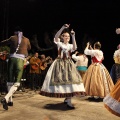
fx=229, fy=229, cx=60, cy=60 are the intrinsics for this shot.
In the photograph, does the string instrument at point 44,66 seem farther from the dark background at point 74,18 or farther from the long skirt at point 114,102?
the dark background at point 74,18

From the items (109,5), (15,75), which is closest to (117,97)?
(15,75)

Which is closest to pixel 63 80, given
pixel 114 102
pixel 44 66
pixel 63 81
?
pixel 63 81

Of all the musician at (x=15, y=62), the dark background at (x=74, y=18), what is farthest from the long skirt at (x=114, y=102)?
the dark background at (x=74, y=18)

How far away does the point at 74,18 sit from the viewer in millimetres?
19438

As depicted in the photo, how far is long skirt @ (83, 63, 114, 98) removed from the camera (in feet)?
21.0

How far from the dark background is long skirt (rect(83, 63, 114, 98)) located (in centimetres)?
920

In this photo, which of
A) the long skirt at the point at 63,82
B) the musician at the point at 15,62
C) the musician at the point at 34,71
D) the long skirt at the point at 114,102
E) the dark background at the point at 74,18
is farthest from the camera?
the dark background at the point at 74,18

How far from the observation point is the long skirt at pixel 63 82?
5035mm

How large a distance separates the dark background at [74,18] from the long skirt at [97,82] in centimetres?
920

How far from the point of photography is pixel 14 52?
5312mm

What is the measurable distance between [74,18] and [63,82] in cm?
1493

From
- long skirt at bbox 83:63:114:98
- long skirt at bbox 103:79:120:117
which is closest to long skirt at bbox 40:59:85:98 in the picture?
long skirt at bbox 83:63:114:98

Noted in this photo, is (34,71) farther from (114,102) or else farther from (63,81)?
(114,102)

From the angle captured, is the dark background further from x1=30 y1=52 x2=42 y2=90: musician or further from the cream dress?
the cream dress
